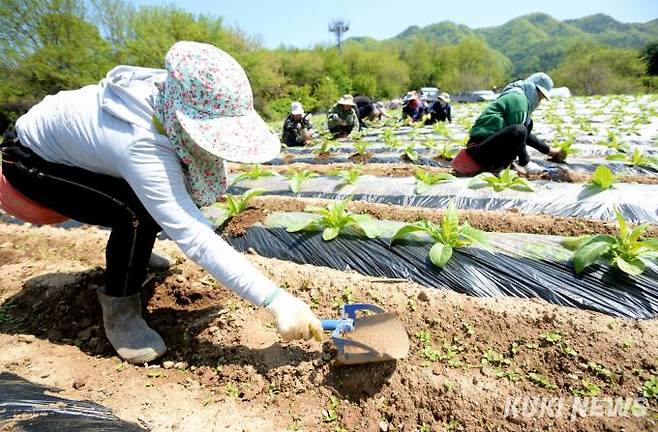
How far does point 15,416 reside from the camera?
1.08 m

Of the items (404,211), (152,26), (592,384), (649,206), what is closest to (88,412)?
(592,384)

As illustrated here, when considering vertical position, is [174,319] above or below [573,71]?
above

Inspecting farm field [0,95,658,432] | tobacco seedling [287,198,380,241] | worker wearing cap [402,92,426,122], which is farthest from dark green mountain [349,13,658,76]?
farm field [0,95,658,432]

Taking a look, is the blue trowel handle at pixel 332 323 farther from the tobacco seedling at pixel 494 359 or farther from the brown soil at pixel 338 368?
the tobacco seedling at pixel 494 359

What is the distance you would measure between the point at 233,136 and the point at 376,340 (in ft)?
3.50

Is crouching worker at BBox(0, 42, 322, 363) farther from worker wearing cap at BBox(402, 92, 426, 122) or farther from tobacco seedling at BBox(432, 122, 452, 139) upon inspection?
worker wearing cap at BBox(402, 92, 426, 122)

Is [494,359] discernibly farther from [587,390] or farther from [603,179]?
[603,179]

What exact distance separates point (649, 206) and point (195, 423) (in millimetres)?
3575

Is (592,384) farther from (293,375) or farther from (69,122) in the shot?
(69,122)

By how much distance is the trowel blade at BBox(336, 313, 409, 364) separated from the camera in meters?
1.59

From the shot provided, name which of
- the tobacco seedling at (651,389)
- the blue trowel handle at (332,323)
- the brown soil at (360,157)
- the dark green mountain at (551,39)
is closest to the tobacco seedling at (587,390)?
the tobacco seedling at (651,389)

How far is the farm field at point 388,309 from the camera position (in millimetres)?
1556

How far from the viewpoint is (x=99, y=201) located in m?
1.86

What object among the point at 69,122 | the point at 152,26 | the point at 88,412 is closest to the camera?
the point at 88,412
